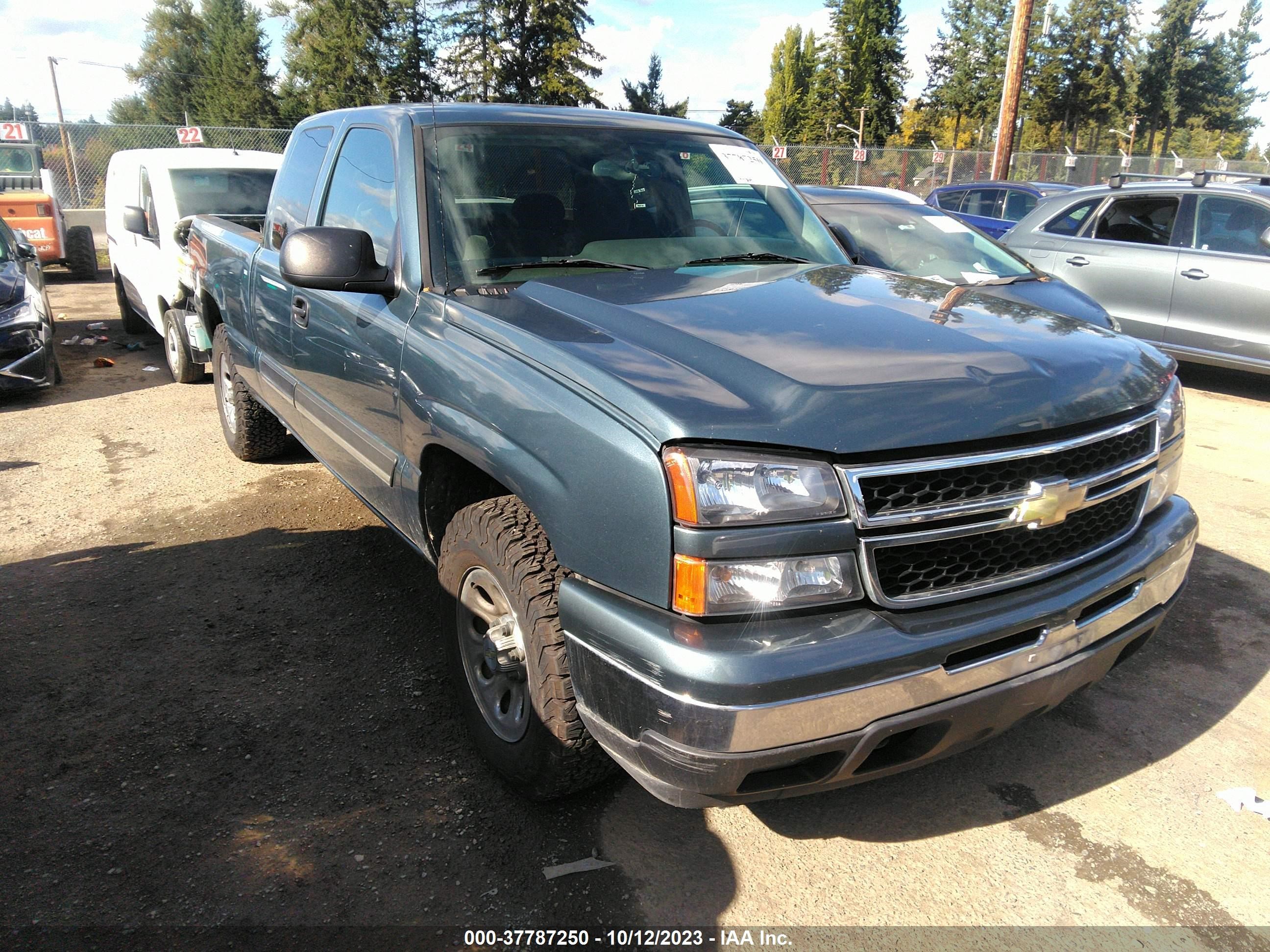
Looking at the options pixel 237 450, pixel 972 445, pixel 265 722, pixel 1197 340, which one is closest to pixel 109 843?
pixel 265 722

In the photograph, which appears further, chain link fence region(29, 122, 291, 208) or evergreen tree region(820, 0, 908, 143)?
evergreen tree region(820, 0, 908, 143)

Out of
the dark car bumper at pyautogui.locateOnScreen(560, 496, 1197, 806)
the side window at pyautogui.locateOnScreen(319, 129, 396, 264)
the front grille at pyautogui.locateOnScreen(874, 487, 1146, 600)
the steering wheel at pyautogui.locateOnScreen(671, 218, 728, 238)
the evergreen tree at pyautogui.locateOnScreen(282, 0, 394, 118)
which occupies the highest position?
the evergreen tree at pyautogui.locateOnScreen(282, 0, 394, 118)

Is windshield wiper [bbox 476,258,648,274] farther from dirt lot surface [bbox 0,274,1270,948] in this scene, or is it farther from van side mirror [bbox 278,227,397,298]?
dirt lot surface [bbox 0,274,1270,948]

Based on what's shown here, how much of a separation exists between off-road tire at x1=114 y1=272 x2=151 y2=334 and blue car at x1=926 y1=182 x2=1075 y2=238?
32.1ft

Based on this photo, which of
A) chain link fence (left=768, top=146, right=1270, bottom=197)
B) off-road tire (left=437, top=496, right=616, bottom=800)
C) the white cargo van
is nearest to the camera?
off-road tire (left=437, top=496, right=616, bottom=800)

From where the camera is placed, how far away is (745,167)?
386 cm

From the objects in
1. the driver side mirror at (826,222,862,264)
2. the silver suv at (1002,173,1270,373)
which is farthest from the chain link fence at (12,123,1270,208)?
the driver side mirror at (826,222,862,264)

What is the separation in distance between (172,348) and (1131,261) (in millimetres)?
8403

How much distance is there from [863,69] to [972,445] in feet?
228

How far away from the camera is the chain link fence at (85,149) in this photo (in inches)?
803

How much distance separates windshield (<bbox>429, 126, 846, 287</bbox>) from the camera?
3.12m

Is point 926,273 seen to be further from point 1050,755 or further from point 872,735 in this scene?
point 872,735

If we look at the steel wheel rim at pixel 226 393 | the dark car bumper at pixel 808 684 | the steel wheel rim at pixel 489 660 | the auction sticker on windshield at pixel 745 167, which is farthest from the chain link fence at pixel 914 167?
the dark car bumper at pixel 808 684

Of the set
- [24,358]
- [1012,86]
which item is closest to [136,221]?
[24,358]
